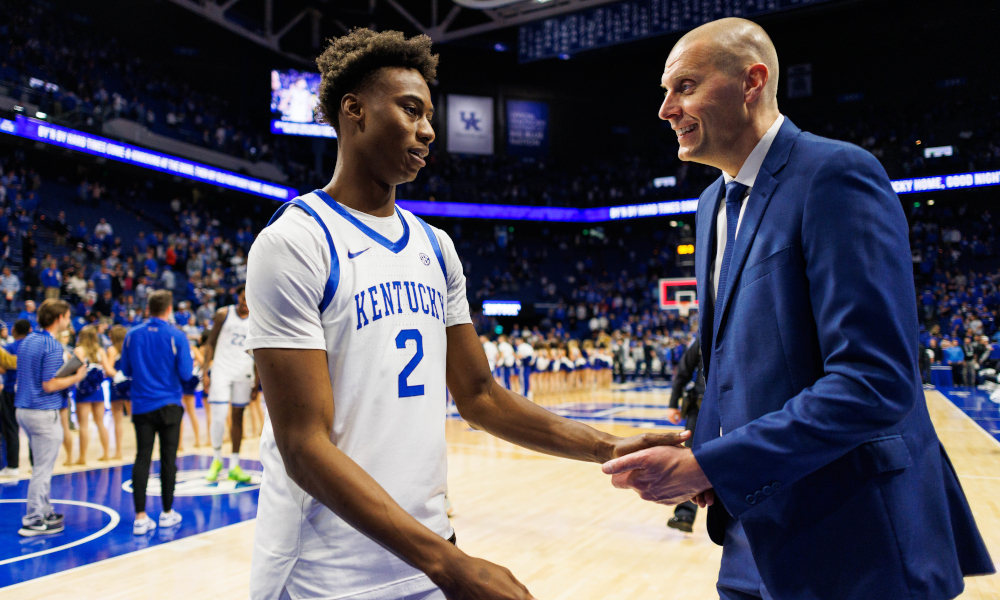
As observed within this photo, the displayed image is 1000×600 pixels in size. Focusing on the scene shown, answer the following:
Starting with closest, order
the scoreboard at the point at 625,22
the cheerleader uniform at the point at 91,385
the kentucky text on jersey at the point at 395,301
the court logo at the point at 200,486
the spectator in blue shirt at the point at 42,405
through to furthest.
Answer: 1. the kentucky text on jersey at the point at 395,301
2. the spectator in blue shirt at the point at 42,405
3. the court logo at the point at 200,486
4. the cheerleader uniform at the point at 91,385
5. the scoreboard at the point at 625,22

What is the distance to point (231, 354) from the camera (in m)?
7.06

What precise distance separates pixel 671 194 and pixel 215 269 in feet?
60.2

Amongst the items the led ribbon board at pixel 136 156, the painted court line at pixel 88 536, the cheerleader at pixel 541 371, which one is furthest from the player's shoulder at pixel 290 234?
the led ribbon board at pixel 136 156

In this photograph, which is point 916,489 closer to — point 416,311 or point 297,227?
point 416,311

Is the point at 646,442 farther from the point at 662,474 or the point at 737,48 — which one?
the point at 737,48

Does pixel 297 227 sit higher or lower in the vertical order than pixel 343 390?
higher

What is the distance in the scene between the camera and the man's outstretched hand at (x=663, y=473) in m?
1.34

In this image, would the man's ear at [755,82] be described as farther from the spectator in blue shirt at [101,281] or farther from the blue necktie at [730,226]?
the spectator in blue shirt at [101,281]

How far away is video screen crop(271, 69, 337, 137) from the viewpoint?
2642 cm

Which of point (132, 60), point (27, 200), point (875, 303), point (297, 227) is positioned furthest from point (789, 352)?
point (132, 60)

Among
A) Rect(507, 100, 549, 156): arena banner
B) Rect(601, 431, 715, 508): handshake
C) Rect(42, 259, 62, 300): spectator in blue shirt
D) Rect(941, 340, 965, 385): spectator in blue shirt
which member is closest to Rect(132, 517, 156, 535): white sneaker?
Rect(601, 431, 715, 508): handshake

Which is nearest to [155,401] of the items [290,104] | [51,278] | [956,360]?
[51,278]

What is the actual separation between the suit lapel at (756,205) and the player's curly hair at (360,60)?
91 cm

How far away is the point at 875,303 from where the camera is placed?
1195mm
